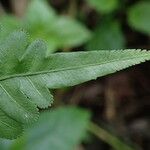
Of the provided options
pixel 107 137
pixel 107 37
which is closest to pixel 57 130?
pixel 107 137

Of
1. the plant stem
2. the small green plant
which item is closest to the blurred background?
the plant stem

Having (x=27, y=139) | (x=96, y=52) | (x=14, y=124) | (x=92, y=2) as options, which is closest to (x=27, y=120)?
(x=14, y=124)

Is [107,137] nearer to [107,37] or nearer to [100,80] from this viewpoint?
[100,80]

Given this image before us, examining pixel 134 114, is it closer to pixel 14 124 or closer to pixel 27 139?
pixel 27 139

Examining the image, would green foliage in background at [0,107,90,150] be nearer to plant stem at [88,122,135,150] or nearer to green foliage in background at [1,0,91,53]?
plant stem at [88,122,135,150]

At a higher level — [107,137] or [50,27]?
[50,27]

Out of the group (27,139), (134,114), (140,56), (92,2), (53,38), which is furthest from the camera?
(134,114)

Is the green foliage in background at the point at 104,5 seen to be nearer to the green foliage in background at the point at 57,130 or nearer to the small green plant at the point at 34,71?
the green foliage in background at the point at 57,130
